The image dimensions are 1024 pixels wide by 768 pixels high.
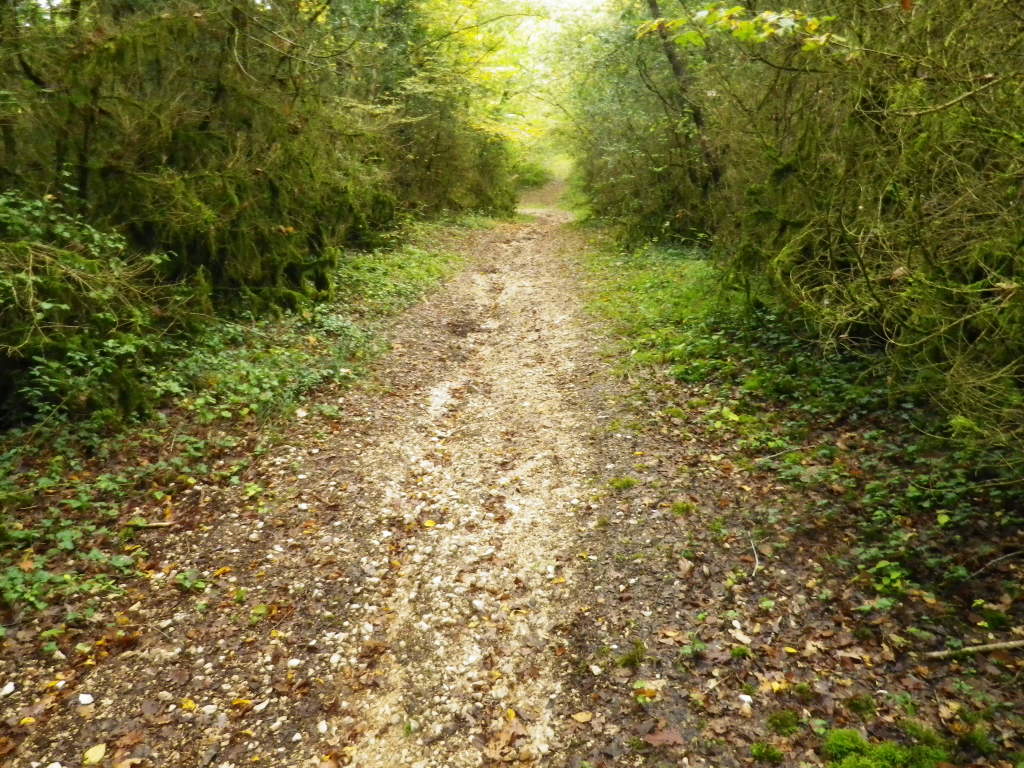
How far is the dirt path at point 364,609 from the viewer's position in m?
3.98

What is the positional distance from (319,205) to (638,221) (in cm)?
881

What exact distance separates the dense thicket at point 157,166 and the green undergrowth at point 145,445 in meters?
0.56

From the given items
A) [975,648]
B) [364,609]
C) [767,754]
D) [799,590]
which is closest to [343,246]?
[364,609]

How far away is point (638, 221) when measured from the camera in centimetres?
1655

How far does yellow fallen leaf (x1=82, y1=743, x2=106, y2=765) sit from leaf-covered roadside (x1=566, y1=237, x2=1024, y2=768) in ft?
9.81

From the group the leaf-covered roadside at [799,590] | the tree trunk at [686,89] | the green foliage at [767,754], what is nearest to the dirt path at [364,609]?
the leaf-covered roadside at [799,590]

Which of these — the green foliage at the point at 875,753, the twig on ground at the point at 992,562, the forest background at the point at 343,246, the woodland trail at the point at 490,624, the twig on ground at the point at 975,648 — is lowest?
the woodland trail at the point at 490,624

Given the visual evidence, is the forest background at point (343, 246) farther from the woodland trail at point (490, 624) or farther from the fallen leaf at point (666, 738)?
the fallen leaf at point (666, 738)

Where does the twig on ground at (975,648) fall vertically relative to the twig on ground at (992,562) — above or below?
below

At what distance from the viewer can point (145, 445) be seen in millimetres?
6520

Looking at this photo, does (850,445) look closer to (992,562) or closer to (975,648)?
(992,562)

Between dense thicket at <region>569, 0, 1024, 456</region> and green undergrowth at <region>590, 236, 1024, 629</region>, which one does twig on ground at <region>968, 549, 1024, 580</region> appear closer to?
green undergrowth at <region>590, 236, 1024, 629</region>

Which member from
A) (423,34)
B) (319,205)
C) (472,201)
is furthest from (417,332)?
(472,201)

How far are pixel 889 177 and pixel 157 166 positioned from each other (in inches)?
364
